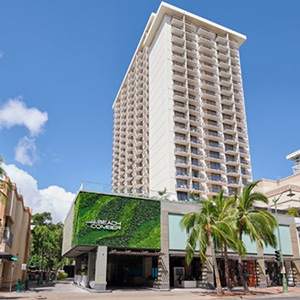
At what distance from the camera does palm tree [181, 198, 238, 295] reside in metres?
28.2

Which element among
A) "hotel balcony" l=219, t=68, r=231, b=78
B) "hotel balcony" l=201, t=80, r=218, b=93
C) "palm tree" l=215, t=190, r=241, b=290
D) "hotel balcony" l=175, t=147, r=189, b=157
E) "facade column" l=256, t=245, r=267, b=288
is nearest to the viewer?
"palm tree" l=215, t=190, r=241, b=290

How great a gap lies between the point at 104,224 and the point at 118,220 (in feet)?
5.28

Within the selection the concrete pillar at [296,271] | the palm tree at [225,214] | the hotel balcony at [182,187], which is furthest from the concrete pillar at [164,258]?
the hotel balcony at [182,187]

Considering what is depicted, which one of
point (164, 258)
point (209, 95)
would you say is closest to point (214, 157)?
point (209, 95)

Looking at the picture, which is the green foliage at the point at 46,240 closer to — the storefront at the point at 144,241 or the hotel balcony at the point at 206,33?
the storefront at the point at 144,241

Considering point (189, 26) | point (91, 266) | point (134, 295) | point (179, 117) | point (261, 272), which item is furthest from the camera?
point (189, 26)

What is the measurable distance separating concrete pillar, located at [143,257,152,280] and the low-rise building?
584 inches

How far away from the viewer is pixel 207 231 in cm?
2952

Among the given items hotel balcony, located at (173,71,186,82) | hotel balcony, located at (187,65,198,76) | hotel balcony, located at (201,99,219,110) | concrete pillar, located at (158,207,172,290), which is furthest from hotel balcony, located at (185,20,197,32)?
concrete pillar, located at (158,207,172,290)

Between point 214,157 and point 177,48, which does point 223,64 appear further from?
point 214,157

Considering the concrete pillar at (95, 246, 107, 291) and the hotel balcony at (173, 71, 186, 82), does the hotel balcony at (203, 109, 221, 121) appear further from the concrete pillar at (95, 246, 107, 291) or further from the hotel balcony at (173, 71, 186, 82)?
the concrete pillar at (95, 246, 107, 291)

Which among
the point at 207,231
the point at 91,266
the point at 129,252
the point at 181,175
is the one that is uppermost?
the point at 181,175

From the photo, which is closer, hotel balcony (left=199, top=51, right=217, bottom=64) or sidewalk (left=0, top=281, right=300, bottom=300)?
sidewalk (left=0, top=281, right=300, bottom=300)

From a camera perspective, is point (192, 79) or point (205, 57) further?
point (205, 57)
